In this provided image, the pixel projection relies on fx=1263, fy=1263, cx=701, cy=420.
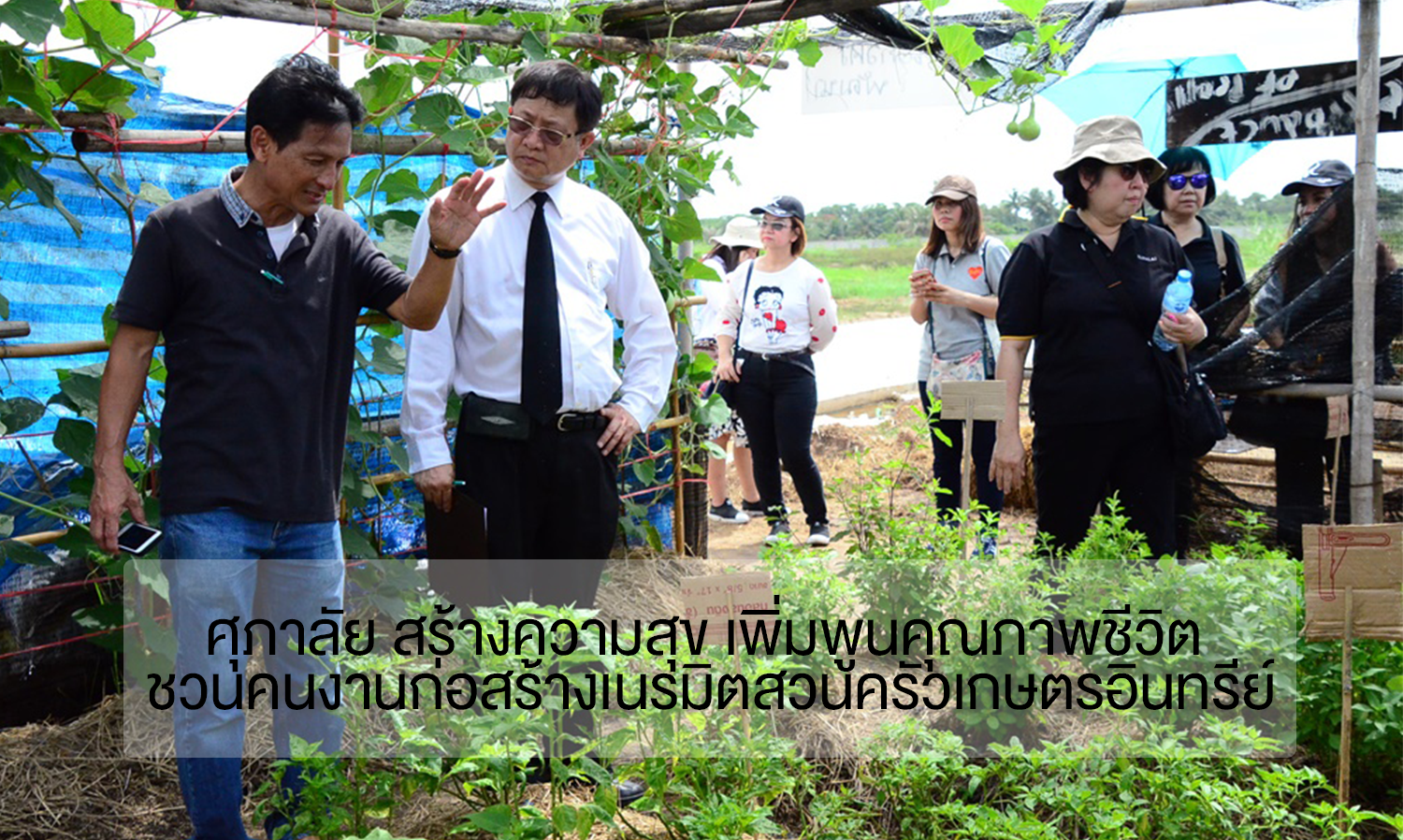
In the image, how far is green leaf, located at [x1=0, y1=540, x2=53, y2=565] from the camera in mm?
3039

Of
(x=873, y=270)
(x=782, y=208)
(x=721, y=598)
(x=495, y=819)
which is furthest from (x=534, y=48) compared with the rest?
(x=873, y=270)

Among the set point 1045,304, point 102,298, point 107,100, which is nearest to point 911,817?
point 1045,304

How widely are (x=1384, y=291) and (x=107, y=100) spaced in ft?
13.9

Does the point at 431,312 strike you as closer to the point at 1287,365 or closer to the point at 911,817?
the point at 911,817

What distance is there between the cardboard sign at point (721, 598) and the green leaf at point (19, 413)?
5.25 ft

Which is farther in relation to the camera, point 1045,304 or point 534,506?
point 1045,304

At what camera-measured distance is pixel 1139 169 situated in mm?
3736

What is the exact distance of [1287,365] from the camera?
16.0ft

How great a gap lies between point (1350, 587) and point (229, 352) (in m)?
2.41

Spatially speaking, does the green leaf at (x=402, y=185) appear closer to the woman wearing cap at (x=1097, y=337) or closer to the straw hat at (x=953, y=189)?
the woman wearing cap at (x=1097, y=337)

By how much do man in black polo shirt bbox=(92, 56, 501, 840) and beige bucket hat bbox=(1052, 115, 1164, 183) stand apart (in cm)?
Result: 195

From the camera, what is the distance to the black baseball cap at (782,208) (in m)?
5.88

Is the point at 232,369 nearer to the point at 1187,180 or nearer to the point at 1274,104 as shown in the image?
the point at 1187,180

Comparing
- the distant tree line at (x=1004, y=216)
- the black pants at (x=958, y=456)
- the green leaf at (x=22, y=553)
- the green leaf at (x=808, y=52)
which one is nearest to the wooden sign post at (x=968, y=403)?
the black pants at (x=958, y=456)
